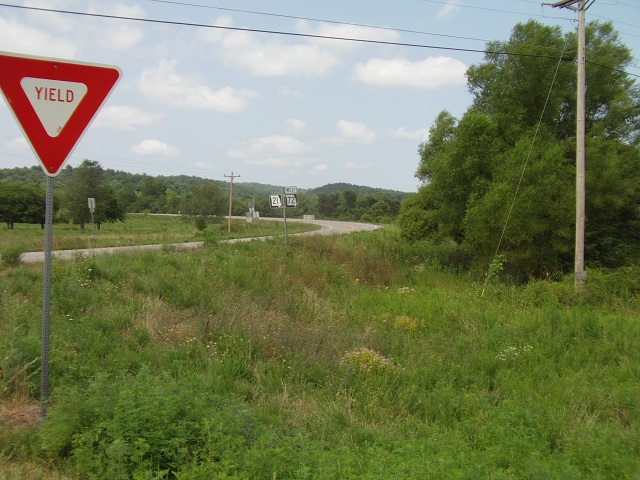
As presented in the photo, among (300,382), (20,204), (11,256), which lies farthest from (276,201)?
(20,204)

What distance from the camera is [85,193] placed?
132 ft

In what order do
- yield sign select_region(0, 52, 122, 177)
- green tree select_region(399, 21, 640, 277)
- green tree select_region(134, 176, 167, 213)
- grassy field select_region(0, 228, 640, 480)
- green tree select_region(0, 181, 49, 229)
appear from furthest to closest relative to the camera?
1. green tree select_region(134, 176, 167, 213)
2. green tree select_region(0, 181, 49, 229)
3. green tree select_region(399, 21, 640, 277)
4. yield sign select_region(0, 52, 122, 177)
5. grassy field select_region(0, 228, 640, 480)

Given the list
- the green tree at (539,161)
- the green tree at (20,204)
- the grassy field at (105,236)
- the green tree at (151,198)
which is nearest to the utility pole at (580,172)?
the green tree at (539,161)

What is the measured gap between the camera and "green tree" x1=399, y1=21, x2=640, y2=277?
15.6m

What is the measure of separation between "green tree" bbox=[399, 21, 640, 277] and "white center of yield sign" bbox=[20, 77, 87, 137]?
14.1 m

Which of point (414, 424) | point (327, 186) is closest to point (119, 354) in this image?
point (414, 424)

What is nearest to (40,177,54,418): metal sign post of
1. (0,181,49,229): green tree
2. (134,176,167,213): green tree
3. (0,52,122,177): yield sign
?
(0,52,122,177): yield sign

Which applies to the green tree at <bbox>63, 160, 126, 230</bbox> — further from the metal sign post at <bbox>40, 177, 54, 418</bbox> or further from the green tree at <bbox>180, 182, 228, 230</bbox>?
the metal sign post at <bbox>40, 177, 54, 418</bbox>

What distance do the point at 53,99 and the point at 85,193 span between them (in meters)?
41.1

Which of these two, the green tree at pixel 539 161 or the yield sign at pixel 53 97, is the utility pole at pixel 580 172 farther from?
the yield sign at pixel 53 97

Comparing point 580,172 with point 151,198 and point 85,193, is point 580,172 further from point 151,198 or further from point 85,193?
point 151,198

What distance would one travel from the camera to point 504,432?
399cm

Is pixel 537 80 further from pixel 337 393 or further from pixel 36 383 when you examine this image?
pixel 36 383

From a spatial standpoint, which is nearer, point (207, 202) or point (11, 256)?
point (11, 256)
